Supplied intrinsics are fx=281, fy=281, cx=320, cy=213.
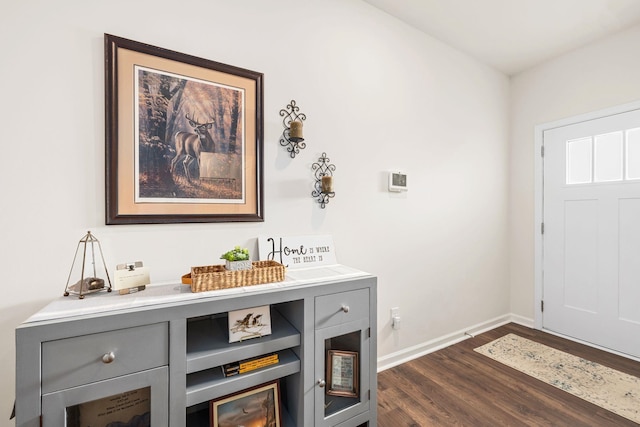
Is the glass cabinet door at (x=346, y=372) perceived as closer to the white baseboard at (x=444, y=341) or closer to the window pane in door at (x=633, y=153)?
the white baseboard at (x=444, y=341)

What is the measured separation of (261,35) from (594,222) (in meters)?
3.09

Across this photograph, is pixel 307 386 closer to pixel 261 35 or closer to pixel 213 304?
pixel 213 304

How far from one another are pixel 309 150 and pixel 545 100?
8.54 ft

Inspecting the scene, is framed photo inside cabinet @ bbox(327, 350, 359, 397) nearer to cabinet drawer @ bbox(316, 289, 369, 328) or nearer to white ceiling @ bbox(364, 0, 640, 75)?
cabinet drawer @ bbox(316, 289, 369, 328)

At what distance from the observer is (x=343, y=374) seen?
4.71 feet

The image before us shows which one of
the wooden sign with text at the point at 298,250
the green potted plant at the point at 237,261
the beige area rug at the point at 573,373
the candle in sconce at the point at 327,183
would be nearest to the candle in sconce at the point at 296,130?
the candle in sconce at the point at 327,183

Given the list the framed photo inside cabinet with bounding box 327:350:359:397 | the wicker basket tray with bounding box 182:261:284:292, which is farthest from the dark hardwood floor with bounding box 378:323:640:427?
the wicker basket tray with bounding box 182:261:284:292

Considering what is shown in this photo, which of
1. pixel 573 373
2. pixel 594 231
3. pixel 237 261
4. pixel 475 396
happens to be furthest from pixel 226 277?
pixel 594 231

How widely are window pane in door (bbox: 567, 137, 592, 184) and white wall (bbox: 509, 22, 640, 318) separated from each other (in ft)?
0.90

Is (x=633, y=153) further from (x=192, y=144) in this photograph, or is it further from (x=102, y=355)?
(x=102, y=355)

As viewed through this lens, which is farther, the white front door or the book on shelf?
the white front door

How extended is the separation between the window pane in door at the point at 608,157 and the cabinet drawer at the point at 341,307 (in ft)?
8.21

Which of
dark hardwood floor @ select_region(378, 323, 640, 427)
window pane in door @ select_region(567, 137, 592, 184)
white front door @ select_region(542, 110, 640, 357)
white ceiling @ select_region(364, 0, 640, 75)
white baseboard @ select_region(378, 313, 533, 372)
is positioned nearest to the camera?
dark hardwood floor @ select_region(378, 323, 640, 427)

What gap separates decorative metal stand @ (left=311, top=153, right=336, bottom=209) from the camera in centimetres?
176
